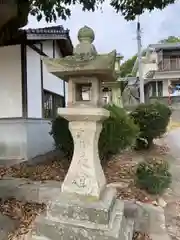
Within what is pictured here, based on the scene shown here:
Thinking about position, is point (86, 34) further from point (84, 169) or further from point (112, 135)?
point (112, 135)

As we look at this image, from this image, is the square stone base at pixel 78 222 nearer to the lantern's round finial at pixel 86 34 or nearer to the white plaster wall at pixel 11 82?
the lantern's round finial at pixel 86 34

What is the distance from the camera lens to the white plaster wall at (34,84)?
9.55m

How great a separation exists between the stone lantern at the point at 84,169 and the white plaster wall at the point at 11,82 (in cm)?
556

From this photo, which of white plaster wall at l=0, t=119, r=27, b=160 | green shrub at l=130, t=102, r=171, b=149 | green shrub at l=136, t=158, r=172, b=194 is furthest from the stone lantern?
green shrub at l=130, t=102, r=171, b=149

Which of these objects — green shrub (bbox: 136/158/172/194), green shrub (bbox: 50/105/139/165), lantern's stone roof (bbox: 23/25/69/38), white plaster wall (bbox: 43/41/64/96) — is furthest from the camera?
white plaster wall (bbox: 43/41/64/96)

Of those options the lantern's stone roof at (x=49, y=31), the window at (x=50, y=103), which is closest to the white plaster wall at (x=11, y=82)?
the lantern's stone roof at (x=49, y=31)

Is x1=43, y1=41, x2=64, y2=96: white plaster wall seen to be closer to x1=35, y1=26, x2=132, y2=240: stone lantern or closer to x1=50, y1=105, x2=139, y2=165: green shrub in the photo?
x1=50, y1=105, x2=139, y2=165: green shrub

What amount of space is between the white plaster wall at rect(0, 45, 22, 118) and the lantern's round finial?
225 inches

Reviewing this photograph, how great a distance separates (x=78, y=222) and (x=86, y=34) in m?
2.32

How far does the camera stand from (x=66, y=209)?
12.1ft

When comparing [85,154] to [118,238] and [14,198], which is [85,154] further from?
[14,198]

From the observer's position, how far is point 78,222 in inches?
143

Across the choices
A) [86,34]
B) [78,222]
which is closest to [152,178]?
[78,222]

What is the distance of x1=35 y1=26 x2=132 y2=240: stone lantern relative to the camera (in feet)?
11.8
